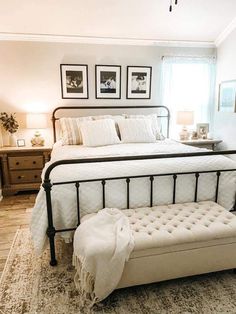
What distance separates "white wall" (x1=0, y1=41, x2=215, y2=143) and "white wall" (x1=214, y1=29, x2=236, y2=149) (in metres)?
1.19

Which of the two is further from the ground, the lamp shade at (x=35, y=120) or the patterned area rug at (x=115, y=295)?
the lamp shade at (x=35, y=120)

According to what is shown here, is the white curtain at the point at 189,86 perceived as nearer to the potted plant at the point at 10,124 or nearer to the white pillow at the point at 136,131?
the white pillow at the point at 136,131

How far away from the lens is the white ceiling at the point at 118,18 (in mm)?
3293

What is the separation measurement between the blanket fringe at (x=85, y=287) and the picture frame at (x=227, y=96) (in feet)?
11.5

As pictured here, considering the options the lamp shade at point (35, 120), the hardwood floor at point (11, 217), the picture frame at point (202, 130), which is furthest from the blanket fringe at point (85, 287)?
the picture frame at point (202, 130)

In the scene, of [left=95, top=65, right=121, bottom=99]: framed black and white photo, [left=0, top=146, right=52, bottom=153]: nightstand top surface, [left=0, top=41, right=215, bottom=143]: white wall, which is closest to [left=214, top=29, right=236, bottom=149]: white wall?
[left=0, top=41, right=215, bottom=143]: white wall

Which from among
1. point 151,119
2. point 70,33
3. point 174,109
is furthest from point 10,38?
point 174,109

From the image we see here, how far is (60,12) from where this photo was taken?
11.1 ft

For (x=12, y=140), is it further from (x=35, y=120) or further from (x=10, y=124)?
(x=35, y=120)

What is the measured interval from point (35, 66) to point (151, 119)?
6.46 feet

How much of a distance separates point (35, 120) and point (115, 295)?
280 centimetres

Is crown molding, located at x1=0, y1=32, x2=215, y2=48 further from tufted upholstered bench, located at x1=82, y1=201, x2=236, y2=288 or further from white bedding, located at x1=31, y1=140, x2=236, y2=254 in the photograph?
tufted upholstered bench, located at x1=82, y1=201, x2=236, y2=288

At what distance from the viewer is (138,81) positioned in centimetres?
432

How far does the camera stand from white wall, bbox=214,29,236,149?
161 inches
